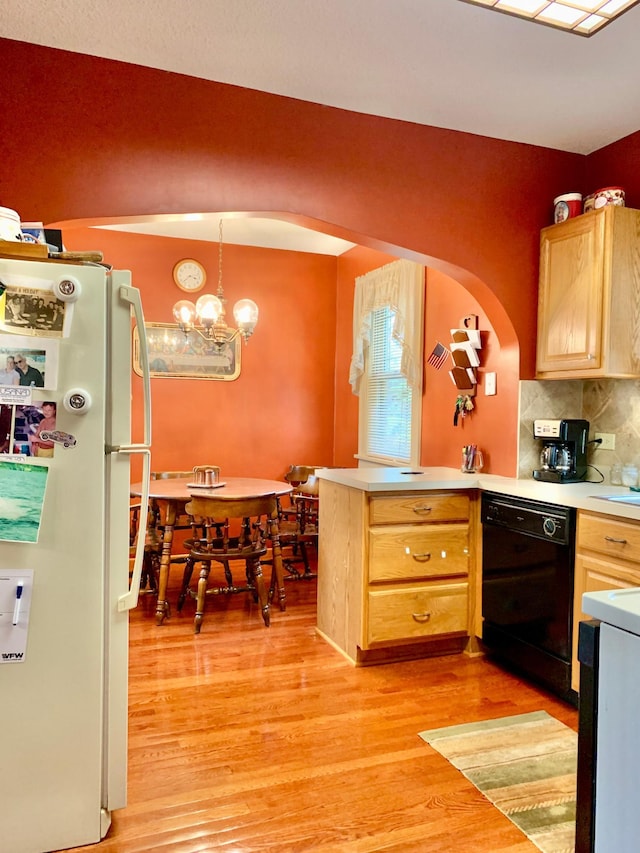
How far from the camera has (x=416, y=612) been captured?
Result: 10.1 ft

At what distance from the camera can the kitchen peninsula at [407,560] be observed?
2980mm

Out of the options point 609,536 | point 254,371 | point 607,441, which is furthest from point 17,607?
point 254,371

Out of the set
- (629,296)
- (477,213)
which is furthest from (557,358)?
(477,213)

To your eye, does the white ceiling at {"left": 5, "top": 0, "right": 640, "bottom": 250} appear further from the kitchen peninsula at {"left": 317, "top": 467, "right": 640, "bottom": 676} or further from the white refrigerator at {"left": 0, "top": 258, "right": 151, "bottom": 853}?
the kitchen peninsula at {"left": 317, "top": 467, "right": 640, "bottom": 676}

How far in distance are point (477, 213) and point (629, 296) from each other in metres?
0.90

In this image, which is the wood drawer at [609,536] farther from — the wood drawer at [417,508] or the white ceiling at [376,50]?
the white ceiling at [376,50]

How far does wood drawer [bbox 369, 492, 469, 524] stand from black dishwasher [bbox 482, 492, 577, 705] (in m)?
0.13

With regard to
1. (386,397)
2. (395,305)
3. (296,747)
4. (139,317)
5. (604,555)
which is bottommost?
(296,747)

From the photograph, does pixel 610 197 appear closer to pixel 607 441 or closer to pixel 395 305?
pixel 607 441

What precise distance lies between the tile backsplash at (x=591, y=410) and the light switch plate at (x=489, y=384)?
0.73 ft

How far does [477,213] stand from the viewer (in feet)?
10.7

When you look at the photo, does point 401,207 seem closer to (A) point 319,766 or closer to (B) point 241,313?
(B) point 241,313

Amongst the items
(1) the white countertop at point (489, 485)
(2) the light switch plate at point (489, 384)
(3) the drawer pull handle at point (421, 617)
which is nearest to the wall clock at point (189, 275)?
(1) the white countertop at point (489, 485)

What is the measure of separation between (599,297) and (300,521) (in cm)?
264
